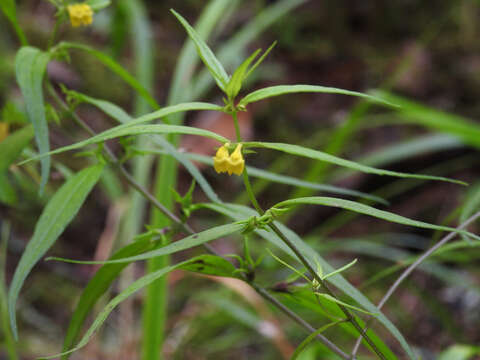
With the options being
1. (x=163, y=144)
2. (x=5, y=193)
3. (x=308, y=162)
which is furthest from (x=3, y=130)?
(x=308, y=162)

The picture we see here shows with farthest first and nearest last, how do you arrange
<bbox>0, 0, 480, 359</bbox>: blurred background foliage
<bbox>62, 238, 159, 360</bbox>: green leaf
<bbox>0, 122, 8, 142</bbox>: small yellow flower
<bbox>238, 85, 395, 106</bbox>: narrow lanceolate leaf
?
<bbox>0, 0, 480, 359</bbox>: blurred background foliage, <bbox>0, 122, 8, 142</bbox>: small yellow flower, <bbox>62, 238, 159, 360</bbox>: green leaf, <bbox>238, 85, 395, 106</bbox>: narrow lanceolate leaf

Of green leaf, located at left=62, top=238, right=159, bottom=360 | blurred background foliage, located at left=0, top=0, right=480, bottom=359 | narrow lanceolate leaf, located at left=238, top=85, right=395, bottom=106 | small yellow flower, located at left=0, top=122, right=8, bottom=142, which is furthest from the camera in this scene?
blurred background foliage, located at left=0, top=0, right=480, bottom=359

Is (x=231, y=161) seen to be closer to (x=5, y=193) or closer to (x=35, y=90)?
(x=35, y=90)

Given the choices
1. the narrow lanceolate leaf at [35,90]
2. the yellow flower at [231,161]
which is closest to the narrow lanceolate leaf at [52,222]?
the narrow lanceolate leaf at [35,90]

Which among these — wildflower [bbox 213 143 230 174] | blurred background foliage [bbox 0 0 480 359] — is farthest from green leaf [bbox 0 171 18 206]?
wildflower [bbox 213 143 230 174]

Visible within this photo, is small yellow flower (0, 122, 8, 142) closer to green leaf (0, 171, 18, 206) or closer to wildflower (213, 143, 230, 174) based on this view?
green leaf (0, 171, 18, 206)
